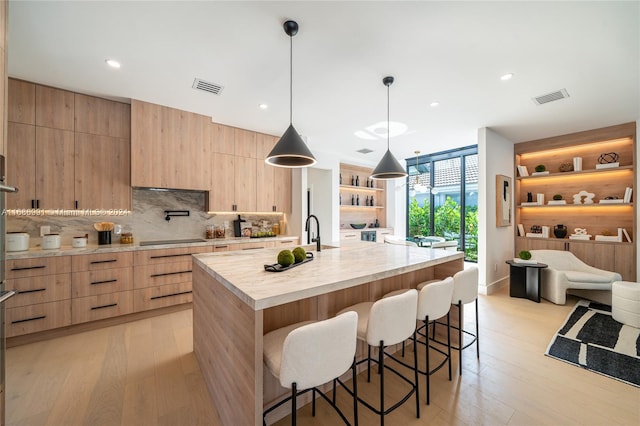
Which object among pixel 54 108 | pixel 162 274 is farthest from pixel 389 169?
pixel 54 108

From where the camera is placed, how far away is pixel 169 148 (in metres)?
3.69

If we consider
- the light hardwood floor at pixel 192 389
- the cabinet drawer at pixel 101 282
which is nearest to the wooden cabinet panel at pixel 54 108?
the cabinet drawer at pixel 101 282

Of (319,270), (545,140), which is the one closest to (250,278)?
(319,270)

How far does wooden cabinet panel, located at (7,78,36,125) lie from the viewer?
112 inches

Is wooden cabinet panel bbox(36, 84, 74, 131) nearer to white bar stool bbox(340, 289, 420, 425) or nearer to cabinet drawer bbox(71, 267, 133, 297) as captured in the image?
cabinet drawer bbox(71, 267, 133, 297)

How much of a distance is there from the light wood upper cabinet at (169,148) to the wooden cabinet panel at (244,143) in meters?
0.48

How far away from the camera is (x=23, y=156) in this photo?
9.59 feet

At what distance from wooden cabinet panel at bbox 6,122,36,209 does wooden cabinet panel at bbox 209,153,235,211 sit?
6.48 ft

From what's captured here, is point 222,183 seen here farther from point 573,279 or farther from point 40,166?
point 573,279

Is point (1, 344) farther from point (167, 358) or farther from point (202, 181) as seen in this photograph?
point (202, 181)

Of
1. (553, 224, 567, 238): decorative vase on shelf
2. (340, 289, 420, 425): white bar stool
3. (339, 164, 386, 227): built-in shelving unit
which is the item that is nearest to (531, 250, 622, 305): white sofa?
(553, 224, 567, 238): decorative vase on shelf

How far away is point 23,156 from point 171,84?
1.87 metres

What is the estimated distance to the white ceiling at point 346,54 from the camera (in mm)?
1911

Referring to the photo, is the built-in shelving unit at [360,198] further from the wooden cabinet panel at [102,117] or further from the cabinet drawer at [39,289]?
the cabinet drawer at [39,289]
